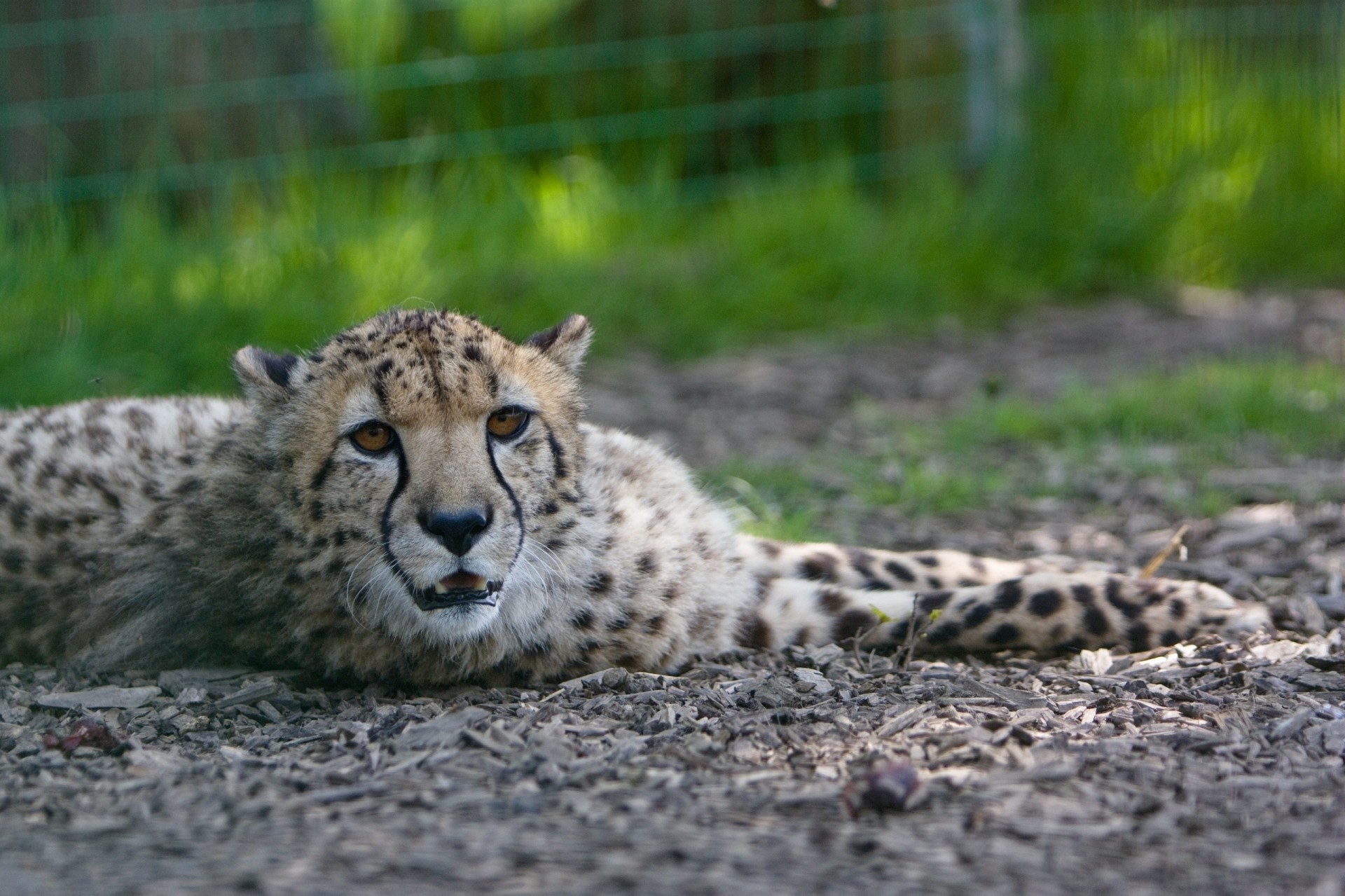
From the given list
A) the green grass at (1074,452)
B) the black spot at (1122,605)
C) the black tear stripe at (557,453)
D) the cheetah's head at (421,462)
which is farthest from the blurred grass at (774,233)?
the black tear stripe at (557,453)

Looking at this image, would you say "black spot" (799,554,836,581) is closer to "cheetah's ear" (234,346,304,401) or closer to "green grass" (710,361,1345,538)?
"green grass" (710,361,1345,538)

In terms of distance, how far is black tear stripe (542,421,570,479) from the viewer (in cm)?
295

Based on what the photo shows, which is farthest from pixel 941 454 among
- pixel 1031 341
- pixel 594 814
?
pixel 594 814

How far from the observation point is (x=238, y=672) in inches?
119

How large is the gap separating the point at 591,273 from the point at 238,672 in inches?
128

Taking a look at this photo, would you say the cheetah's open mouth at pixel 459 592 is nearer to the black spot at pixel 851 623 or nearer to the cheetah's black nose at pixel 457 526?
the cheetah's black nose at pixel 457 526

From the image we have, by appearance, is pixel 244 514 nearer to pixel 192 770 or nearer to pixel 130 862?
pixel 192 770

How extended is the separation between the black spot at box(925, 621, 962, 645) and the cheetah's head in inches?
31.2

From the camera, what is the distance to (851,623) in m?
3.27

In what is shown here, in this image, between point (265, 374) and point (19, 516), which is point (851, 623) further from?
point (19, 516)

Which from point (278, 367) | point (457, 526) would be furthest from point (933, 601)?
point (278, 367)

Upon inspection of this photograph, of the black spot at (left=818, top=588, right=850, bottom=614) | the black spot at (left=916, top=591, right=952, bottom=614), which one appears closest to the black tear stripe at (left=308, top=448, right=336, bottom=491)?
the black spot at (left=818, top=588, right=850, bottom=614)

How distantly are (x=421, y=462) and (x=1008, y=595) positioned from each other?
1266 mm

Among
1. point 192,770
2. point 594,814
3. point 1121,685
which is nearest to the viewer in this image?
point 594,814
